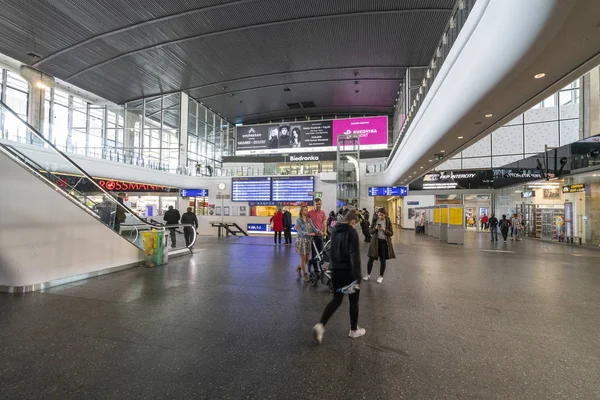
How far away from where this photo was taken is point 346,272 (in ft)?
9.96

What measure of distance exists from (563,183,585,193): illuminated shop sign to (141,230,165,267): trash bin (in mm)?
17355

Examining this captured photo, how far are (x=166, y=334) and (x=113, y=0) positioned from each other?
1500cm

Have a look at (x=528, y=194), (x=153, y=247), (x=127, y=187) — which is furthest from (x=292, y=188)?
(x=528, y=194)

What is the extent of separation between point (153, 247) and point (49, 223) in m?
2.38

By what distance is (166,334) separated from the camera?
121 inches

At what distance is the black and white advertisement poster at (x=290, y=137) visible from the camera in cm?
1955

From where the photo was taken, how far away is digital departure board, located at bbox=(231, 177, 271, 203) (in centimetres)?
1681

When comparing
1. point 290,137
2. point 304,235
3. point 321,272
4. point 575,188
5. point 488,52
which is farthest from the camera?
point 290,137

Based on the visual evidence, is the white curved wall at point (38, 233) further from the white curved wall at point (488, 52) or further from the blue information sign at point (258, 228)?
the blue information sign at point (258, 228)

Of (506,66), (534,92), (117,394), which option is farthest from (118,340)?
(534,92)

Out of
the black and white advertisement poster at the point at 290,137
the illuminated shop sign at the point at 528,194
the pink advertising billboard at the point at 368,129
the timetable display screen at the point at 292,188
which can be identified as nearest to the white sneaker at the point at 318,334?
the timetable display screen at the point at 292,188

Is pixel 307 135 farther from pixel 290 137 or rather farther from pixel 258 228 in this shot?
pixel 258 228

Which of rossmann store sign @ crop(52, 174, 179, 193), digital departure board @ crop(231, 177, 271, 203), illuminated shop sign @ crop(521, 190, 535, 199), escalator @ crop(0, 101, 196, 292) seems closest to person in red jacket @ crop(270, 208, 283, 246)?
digital departure board @ crop(231, 177, 271, 203)

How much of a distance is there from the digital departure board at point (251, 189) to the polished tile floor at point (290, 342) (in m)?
11.6
